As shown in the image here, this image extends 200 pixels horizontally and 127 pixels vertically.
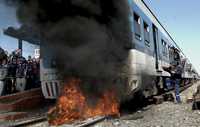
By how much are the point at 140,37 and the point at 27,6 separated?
11.1 ft

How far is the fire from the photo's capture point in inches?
340

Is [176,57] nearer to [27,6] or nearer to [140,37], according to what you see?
[140,37]

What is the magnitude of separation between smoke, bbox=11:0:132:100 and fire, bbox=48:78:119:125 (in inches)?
14.5

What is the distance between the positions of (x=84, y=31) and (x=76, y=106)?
1898mm

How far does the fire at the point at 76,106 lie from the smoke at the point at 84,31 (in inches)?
14.5

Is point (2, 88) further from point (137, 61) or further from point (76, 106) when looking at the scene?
point (137, 61)

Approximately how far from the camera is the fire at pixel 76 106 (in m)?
8.62

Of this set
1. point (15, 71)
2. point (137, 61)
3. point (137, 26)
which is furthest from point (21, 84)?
point (137, 61)

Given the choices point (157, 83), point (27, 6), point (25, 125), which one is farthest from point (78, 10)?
point (157, 83)

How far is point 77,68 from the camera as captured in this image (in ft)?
28.3

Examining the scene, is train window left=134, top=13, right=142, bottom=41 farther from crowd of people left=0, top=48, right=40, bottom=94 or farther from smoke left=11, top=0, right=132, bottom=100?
crowd of people left=0, top=48, right=40, bottom=94

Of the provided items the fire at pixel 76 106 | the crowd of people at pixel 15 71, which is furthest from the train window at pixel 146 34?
the crowd of people at pixel 15 71

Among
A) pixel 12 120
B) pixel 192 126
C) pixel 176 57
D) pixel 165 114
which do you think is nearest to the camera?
pixel 192 126

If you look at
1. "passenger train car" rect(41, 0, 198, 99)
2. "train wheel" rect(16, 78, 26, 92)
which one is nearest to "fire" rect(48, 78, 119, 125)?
"passenger train car" rect(41, 0, 198, 99)
